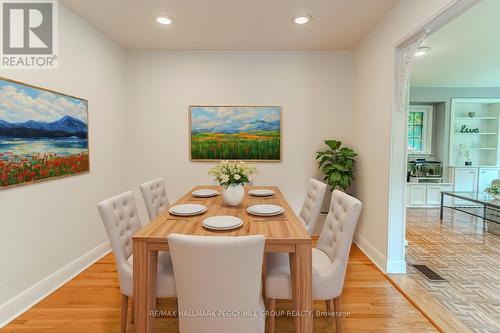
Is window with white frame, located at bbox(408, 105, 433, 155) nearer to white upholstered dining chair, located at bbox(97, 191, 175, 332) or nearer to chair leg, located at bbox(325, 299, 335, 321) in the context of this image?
chair leg, located at bbox(325, 299, 335, 321)

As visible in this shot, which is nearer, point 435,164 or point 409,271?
point 409,271

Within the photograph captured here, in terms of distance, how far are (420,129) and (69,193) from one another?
6.88 metres

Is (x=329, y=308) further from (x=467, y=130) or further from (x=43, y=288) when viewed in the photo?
(x=467, y=130)

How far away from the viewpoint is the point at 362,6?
260 cm

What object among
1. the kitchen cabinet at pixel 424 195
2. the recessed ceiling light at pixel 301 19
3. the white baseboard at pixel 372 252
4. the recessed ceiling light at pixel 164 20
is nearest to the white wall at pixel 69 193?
the recessed ceiling light at pixel 164 20

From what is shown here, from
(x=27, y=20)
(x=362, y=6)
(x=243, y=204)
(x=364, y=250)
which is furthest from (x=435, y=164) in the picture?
(x=27, y=20)

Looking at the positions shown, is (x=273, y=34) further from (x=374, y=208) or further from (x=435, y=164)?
(x=435, y=164)

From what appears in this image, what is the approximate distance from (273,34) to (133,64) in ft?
6.59

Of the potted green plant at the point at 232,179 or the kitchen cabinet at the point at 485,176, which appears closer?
the potted green plant at the point at 232,179

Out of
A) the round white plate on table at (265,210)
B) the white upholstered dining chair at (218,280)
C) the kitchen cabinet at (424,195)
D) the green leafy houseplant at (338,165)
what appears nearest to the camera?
the white upholstered dining chair at (218,280)

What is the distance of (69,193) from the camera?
2.68 meters

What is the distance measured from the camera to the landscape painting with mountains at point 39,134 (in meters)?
2.03

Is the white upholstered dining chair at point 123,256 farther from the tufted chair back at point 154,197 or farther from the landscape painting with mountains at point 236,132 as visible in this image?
the landscape painting with mountains at point 236,132

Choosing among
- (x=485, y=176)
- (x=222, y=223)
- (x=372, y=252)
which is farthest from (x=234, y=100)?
(x=485, y=176)
